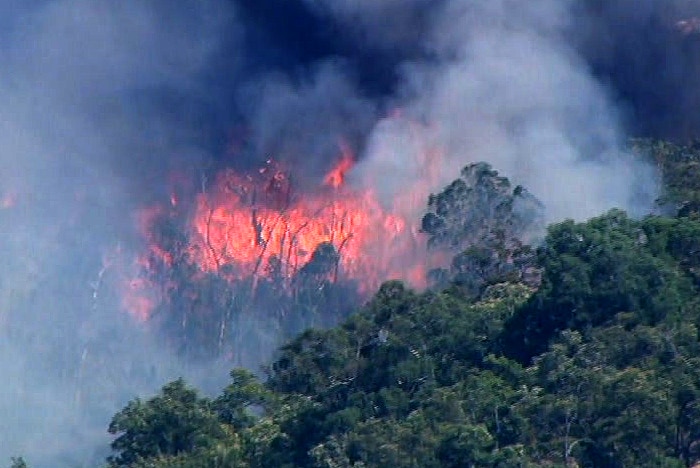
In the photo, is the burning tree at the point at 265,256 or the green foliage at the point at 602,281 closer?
the green foliage at the point at 602,281

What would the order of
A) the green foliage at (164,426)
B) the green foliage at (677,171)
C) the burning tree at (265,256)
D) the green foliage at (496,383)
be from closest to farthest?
1. the green foliage at (496,383)
2. the green foliage at (164,426)
3. the green foliage at (677,171)
4. the burning tree at (265,256)

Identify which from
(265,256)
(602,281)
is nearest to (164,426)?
(602,281)

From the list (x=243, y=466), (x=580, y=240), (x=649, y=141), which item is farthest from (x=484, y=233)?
(x=243, y=466)

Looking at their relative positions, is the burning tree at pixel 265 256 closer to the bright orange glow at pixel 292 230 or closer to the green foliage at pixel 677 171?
the bright orange glow at pixel 292 230

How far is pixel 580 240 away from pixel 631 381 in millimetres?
9912

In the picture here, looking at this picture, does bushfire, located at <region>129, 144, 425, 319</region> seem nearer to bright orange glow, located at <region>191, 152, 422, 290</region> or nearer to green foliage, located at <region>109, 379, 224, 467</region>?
bright orange glow, located at <region>191, 152, 422, 290</region>

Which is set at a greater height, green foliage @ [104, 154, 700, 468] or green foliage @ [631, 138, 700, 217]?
green foliage @ [631, 138, 700, 217]

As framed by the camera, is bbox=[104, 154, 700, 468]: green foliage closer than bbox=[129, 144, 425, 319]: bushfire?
Yes

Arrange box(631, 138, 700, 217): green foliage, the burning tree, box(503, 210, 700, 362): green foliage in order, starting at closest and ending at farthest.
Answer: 1. box(503, 210, 700, 362): green foliage
2. box(631, 138, 700, 217): green foliage
3. the burning tree

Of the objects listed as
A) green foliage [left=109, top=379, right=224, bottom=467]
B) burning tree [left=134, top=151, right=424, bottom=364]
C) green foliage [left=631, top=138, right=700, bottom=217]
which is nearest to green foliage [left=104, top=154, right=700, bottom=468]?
green foliage [left=109, top=379, right=224, bottom=467]

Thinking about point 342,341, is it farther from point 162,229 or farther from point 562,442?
point 162,229

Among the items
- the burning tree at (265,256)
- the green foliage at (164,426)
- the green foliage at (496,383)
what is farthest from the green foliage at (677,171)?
the green foliage at (164,426)

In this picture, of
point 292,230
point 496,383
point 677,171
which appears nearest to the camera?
point 496,383

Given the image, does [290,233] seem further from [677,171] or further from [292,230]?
[677,171]
